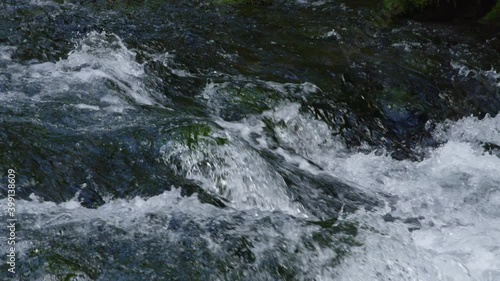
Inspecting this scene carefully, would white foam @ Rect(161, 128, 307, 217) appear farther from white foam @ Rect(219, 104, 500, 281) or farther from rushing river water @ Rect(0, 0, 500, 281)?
white foam @ Rect(219, 104, 500, 281)

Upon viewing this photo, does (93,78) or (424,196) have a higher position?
(424,196)

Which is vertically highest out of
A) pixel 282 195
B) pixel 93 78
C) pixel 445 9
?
pixel 445 9

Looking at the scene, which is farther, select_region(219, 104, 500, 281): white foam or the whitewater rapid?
select_region(219, 104, 500, 281): white foam

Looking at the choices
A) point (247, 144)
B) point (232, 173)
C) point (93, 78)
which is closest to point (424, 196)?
point (247, 144)

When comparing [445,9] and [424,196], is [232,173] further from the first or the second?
[445,9]

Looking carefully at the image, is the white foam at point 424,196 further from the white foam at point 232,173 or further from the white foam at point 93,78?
the white foam at point 93,78

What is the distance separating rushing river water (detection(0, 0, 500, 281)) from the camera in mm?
3938

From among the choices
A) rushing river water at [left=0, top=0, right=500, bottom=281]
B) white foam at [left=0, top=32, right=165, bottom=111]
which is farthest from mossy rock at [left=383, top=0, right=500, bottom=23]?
white foam at [left=0, top=32, right=165, bottom=111]

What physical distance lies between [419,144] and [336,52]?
79.3 inches

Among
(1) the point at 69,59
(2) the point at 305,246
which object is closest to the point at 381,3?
(1) the point at 69,59

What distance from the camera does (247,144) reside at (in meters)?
5.46

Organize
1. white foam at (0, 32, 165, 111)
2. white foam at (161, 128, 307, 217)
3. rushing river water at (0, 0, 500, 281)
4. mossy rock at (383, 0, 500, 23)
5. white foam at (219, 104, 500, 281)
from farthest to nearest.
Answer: mossy rock at (383, 0, 500, 23), white foam at (0, 32, 165, 111), white foam at (161, 128, 307, 217), white foam at (219, 104, 500, 281), rushing river water at (0, 0, 500, 281)

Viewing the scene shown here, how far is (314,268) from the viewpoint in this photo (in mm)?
3898

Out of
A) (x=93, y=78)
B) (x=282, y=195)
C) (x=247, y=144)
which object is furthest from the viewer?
(x=93, y=78)
